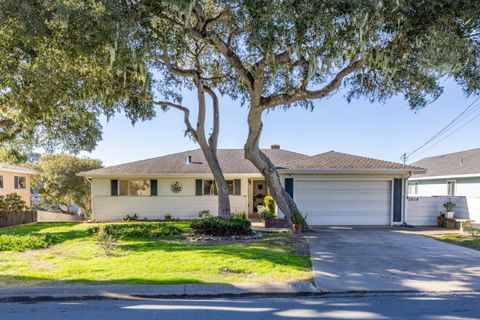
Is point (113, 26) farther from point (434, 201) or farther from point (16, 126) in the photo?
point (434, 201)

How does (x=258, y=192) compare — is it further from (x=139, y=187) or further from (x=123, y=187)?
(x=123, y=187)

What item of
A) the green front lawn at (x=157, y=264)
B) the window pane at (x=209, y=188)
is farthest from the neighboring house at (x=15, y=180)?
the green front lawn at (x=157, y=264)

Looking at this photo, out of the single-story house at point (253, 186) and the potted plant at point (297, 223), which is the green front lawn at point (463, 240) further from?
the potted plant at point (297, 223)

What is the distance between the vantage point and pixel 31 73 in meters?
8.76

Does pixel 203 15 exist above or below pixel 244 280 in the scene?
above

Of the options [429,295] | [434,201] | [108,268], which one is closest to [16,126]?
[108,268]

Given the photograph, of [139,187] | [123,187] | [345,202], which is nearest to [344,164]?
[345,202]

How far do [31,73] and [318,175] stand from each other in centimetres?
1145

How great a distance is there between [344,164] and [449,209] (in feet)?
17.3

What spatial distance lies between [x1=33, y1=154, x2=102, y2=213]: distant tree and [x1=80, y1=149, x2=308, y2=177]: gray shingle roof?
32.8ft

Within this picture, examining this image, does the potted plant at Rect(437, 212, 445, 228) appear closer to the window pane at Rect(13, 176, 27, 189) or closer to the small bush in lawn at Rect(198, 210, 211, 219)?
the small bush in lawn at Rect(198, 210, 211, 219)

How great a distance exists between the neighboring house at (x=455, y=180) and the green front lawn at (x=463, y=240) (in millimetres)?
4351

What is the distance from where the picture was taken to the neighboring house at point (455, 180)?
15492 millimetres

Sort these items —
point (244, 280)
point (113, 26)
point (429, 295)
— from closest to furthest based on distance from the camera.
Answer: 1. point (429, 295)
2. point (244, 280)
3. point (113, 26)
